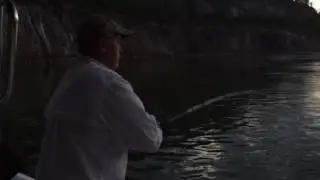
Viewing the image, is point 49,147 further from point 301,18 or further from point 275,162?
point 301,18

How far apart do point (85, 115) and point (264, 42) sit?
94982 mm

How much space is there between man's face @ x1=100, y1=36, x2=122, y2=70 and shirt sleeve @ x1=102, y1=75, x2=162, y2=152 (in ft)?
0.39

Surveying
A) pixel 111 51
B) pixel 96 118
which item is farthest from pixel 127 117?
pixel 111 51

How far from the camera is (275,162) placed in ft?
43.2

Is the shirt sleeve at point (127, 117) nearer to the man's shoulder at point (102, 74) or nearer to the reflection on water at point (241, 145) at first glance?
the man's shoulder at point (102, 74)

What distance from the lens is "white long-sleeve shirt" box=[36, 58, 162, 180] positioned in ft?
9.68

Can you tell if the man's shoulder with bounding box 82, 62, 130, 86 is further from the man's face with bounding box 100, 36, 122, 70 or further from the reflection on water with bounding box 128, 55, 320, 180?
the reflection on water with bounding box 128, 55, 320, 180

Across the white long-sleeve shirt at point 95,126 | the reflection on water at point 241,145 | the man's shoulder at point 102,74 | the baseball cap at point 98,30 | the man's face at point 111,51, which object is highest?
the baseball cap at point 98,30

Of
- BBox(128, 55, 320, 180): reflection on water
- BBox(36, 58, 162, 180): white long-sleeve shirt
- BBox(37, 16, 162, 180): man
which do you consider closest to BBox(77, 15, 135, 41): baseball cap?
BBox(37, 16, 162, 180): man

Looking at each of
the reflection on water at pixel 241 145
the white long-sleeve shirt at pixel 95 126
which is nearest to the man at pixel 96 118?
Answer: the white long-sleeve shirt at pixel 95 126

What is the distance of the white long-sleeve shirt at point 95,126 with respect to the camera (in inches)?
116

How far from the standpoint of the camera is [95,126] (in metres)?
2.97

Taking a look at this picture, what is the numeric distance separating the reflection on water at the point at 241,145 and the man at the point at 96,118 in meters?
8.90

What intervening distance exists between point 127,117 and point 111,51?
0.31m
